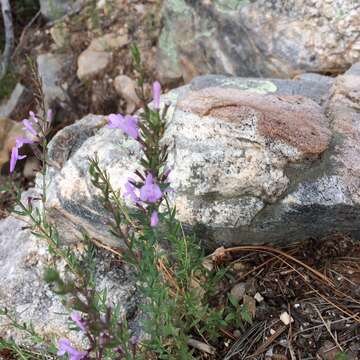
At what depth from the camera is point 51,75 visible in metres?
5.84

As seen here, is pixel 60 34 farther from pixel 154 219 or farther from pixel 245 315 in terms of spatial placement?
pixel 154 219

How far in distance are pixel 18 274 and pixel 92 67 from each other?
303 centimetres

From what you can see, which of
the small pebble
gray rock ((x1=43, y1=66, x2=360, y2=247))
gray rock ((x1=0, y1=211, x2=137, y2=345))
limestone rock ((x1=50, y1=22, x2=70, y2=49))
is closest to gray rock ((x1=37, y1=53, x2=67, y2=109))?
limestone rock ((x1=50, y1=22, x2=70, y2=49))

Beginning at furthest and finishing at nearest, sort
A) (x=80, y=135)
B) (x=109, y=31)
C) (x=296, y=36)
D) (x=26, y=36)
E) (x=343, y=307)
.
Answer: (x=26, y=36) → (x=109, y=31) → (x=296, y=36) → (x=80, y=135) → (x=343, y=307)

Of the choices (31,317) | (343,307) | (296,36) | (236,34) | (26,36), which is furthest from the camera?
(26,36)

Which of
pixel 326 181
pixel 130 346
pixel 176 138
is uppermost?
pixel 176 138

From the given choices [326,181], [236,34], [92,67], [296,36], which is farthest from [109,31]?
[326,181]

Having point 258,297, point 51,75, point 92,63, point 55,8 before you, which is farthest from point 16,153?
point 55,8

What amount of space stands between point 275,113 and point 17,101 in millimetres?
4017

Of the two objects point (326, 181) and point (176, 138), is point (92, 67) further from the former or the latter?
point (326, 181)

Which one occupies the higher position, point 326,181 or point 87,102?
point 326,181

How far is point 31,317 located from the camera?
2.99 meters

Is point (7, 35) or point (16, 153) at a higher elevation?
point (16, 153)

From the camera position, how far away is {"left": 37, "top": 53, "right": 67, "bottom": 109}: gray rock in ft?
18.3
